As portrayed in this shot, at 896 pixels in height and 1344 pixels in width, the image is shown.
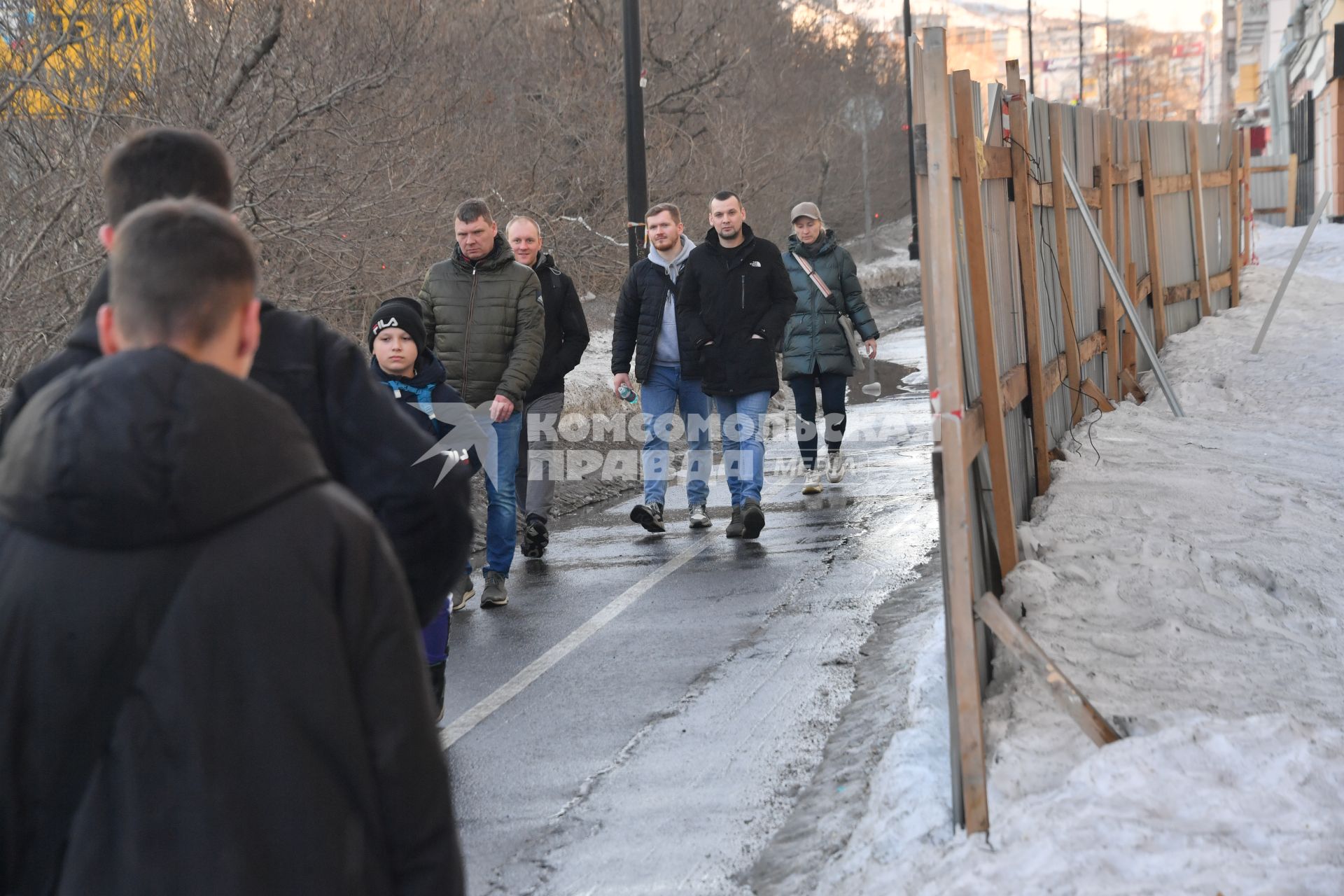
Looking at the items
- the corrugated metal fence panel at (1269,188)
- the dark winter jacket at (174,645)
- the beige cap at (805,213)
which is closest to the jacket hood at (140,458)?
the dark winter jacket at (174,645)

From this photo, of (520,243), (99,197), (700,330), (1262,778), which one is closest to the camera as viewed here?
(1262,778)

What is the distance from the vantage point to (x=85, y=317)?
2701 millimetres

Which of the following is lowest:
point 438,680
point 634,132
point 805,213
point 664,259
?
point 438,680

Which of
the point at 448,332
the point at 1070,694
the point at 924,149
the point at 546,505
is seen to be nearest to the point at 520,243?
the point at 448,332

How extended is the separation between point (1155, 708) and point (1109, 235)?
6784 mm

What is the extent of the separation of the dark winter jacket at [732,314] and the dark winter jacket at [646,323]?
3.6 inches

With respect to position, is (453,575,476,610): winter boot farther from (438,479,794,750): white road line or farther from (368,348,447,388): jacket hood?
(368,348,447,388): jacket hood

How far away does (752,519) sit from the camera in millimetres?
9008

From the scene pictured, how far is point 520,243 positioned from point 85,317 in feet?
19.7

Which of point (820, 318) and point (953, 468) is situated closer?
point (953, 468)

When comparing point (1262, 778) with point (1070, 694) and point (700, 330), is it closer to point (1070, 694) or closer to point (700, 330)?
point (1070, 694)

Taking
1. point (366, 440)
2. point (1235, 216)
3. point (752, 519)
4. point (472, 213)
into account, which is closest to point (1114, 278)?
point (752, 519)

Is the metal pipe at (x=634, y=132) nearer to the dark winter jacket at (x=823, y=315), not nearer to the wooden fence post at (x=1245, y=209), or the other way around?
the dark winter jacket at (x=823, y=315)

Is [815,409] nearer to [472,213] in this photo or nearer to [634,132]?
[472,213]
